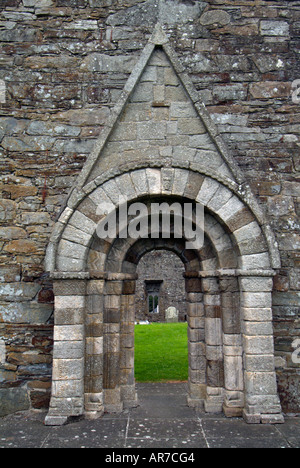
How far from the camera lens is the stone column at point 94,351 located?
15.0 feet

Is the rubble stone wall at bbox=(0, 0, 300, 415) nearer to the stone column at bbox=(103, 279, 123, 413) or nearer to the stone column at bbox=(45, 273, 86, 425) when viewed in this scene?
the stone column at bbox=(45, 273, 86, 425)

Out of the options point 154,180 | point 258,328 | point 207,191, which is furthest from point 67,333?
point 207,191

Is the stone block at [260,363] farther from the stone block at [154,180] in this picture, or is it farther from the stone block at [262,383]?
the stone block at [154,180]

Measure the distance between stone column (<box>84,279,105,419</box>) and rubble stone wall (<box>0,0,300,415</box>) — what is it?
23.4 inches

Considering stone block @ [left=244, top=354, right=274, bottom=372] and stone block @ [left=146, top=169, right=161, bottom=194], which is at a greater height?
stone block @ [left=146, top=169, right=161, bottom=194]

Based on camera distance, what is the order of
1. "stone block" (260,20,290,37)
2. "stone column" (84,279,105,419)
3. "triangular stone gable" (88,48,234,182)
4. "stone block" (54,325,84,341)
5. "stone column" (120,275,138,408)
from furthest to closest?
"stone block" (260,20,290,37) → "stone column" (120,275,138,408) → "triangular stone gable" (88,48,234,182) → "stone column" (84,279,105,419) → "stone block" (54,325,84,341)

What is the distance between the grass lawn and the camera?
714 cm

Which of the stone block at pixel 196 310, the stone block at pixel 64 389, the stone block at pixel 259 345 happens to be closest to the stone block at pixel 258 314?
the stone block at pixel 259 345

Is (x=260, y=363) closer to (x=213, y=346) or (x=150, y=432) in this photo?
(x=213, y=346)

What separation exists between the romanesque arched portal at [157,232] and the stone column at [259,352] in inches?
0.5

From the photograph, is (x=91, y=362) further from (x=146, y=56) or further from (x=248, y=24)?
(x=248, y=24)

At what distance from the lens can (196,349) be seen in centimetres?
512

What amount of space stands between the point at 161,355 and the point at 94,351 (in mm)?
4646

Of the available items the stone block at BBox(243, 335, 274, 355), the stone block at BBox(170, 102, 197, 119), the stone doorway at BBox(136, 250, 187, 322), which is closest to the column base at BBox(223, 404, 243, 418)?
the stone block at BBox(243, 335, 274, 355)
